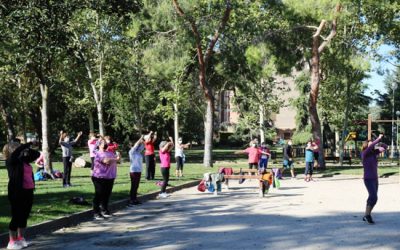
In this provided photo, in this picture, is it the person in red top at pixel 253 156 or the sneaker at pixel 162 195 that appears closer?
the sneaker at pixel 162 195

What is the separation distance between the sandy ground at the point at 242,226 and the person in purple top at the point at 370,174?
31 cm

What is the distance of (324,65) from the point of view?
37.1 meters

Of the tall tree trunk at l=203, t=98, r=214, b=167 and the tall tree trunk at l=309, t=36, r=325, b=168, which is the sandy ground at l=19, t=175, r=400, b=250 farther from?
the tall tree trunk at l=203, t=98, r=214, b=167

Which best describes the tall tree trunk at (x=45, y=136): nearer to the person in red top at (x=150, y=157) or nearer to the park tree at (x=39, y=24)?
the person in red top at (x=150, y=157)

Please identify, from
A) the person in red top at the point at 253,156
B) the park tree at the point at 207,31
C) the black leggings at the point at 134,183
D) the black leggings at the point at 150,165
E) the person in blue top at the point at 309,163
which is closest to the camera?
the black leggings at the point at 134,183

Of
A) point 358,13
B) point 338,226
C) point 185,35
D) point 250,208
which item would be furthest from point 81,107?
point 338,226

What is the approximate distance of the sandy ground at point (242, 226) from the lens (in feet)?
28.2

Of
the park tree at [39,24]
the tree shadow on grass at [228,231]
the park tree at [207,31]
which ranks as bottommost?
the tree shadow on grass at [228,231]

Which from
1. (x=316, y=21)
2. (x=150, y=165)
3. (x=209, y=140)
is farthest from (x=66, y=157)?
(x=316, y=21)

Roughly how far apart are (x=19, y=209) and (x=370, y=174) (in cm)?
648

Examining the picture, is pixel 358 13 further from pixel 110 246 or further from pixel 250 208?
pixel 110 246

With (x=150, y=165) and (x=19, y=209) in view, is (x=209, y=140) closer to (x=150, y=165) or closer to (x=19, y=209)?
(x=150, y=165)

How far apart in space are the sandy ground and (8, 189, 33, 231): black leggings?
1.55 feet

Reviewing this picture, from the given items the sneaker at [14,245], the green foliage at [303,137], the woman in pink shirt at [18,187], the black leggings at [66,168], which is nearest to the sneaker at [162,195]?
the black leggings at [66,168]
